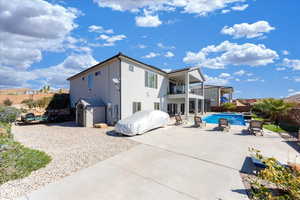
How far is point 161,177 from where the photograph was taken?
4.21 meters

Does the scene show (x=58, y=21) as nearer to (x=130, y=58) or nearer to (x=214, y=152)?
(x=130, y=58)

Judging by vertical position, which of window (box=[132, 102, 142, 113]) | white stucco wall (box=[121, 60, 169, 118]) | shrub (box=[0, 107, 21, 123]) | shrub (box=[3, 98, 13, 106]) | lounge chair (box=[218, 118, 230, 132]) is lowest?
lounge chair (box=[218, 118, 230, 132])

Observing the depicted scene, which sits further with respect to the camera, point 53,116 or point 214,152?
point 53,116

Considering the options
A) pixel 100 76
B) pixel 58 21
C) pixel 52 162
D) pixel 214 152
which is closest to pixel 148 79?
Result: pixel 100 76

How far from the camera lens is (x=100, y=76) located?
15.5 m

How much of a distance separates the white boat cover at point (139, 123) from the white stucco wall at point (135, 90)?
3.24 metres

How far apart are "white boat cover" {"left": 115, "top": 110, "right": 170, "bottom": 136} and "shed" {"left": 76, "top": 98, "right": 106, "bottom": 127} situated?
4759mm

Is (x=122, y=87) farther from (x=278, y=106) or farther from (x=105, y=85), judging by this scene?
(x=278, y=106)

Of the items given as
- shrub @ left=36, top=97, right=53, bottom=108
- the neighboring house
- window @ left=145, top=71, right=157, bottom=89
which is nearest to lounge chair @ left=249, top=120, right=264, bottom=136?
window @ left=145, top=71, right=157, bottom=89

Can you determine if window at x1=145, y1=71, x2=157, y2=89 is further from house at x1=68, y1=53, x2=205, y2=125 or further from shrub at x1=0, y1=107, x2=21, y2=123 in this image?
shrub at x1=0, y1=107, x2=21, y2=123

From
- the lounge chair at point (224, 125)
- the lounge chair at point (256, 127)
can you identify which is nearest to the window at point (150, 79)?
the lounge chair at point (224, 125)

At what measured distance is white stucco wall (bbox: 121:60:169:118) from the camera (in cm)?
1340

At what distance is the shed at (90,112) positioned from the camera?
13211mm

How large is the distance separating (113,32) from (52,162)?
11123 millimetres
